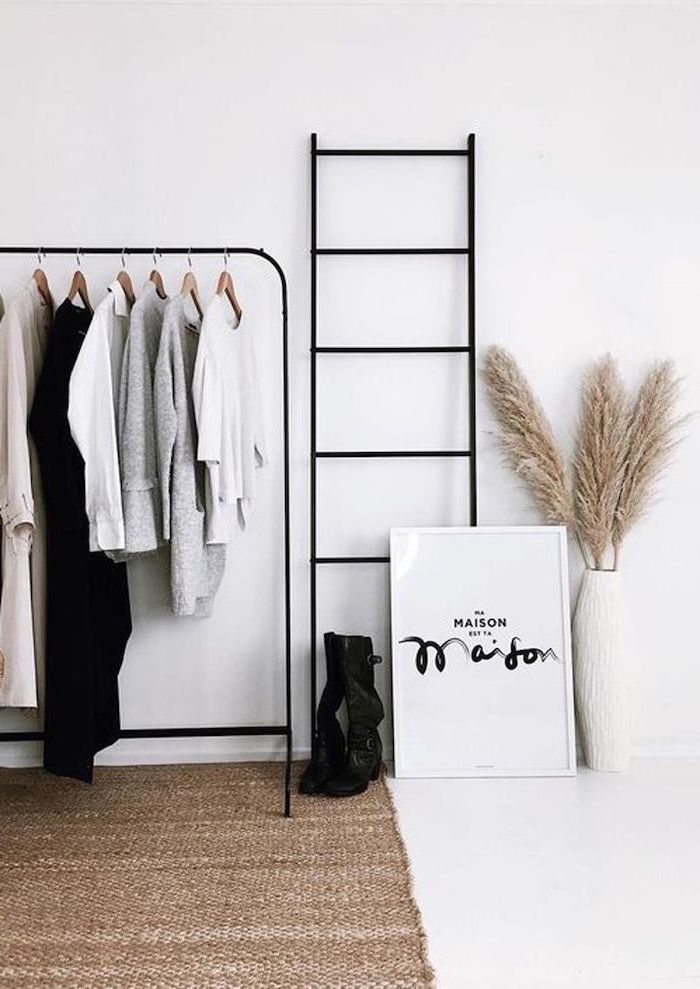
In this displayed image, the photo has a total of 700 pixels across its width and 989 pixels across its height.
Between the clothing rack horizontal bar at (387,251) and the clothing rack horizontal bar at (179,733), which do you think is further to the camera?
the clothing rack horizontal bar at (387,251)

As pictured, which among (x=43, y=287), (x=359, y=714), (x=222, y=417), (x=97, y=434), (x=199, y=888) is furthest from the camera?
(x=359, y=714)

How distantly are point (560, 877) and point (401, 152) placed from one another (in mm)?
2202

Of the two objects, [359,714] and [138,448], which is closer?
[138,448]

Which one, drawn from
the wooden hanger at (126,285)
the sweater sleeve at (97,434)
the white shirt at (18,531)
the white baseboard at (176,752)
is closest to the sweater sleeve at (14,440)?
the white shirt at (18,531)

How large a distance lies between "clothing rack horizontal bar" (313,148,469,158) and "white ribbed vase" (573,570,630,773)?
4.72 feet

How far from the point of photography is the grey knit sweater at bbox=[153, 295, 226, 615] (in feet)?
8.82

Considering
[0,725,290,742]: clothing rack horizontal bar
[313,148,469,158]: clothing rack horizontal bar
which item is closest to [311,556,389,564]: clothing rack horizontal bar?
[0,725,290,742]: clothing rack horizontal bar

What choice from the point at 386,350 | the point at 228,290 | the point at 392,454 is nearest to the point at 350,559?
the point at 392,454

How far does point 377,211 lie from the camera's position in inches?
128

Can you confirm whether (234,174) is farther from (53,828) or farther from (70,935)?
(70,935)

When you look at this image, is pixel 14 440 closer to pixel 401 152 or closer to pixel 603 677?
pixel 401 152

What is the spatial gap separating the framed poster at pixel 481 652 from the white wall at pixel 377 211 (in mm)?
163

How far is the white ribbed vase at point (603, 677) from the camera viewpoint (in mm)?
3131

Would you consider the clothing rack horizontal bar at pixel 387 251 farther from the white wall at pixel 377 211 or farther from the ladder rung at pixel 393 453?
the ladder rung at pixel 393 453
